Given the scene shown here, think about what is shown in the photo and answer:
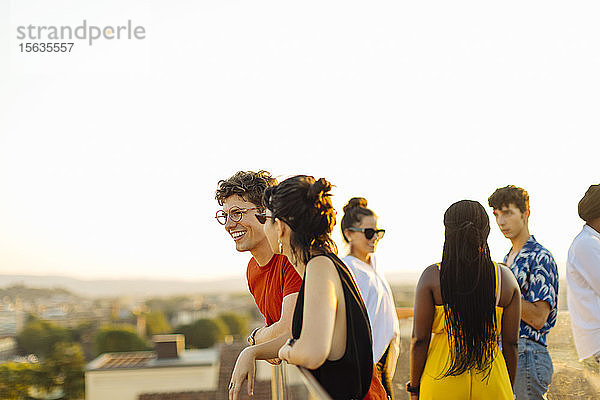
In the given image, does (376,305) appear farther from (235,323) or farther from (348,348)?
(235,323)

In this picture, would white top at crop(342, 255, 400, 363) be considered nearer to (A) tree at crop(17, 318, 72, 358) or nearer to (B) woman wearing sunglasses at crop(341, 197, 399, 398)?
(B) woman wearing sunglasses at crop(341, 197, 399, 398)

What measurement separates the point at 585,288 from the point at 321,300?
2088 millimetres

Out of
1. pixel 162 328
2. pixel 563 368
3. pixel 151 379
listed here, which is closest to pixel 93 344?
pixel 162 328

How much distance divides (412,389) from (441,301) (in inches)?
17.8

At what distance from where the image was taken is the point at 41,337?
7331cm

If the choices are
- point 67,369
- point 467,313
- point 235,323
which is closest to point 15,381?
point 67,369

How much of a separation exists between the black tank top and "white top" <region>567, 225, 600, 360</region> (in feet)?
6.02

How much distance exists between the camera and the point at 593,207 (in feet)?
11.9

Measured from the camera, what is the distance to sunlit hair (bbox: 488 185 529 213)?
3.70 m

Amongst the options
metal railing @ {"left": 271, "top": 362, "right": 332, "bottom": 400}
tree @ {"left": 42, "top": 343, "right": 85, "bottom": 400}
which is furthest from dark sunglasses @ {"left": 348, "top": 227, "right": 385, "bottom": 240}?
tree @ {"left": 42, "top": 343, "right": 85, "bottom": 400}

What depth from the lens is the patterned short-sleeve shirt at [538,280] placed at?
3.47 metres

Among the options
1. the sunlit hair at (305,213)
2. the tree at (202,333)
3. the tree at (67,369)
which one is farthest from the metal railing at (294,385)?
the tree at (67,369)

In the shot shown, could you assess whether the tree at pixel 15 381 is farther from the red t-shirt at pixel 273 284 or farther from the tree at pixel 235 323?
the red t-shirt at pixel 273 284

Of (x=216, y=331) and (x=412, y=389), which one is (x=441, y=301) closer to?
(x=412, y=389)
